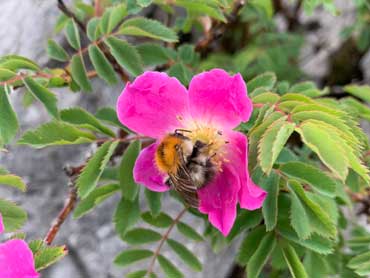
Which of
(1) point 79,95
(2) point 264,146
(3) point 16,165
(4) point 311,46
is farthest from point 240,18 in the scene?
(2) point 264,146

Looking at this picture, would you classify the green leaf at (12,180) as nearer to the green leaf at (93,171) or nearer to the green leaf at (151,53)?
the green leaf at (93,171)

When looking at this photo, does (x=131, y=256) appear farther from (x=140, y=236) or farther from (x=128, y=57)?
(x=128, y=57)

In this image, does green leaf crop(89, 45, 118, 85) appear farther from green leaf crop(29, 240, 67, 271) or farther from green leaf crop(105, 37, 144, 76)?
green leaf crop(29, 240, 67, 271)

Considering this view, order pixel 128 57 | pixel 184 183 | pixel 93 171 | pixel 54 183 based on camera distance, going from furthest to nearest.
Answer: pixel 54 183
pixel 128 57
pixel 93 171
pixel 184 183

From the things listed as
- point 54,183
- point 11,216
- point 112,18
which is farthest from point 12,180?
point 54,183

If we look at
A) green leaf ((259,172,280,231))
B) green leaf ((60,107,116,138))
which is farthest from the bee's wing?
green leaf ((60,107,116,138))

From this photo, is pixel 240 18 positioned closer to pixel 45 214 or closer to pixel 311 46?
pixel 311 46

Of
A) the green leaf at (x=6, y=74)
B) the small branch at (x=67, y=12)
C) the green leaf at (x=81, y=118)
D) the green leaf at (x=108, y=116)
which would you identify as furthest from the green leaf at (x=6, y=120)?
the small branch at (x=67, y=12)
